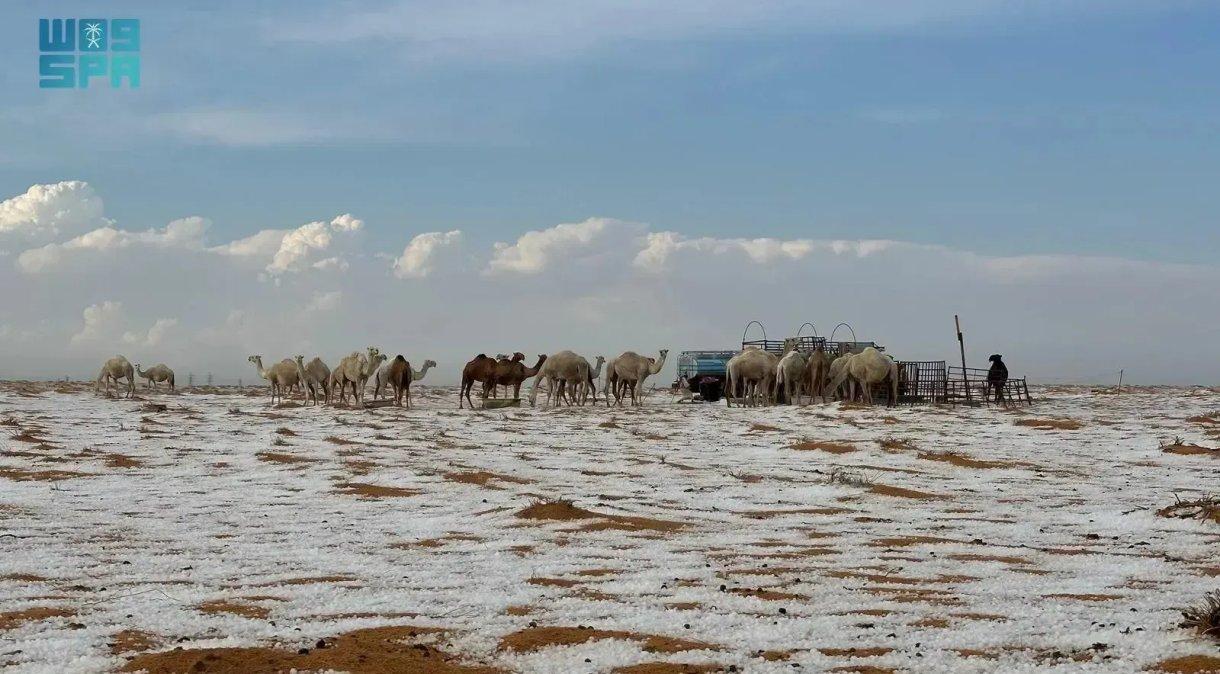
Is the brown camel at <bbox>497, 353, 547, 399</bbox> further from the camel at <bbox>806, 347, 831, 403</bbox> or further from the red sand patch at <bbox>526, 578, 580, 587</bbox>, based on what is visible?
the red sand patch at <bbox>526, 578, 580, 587</bbox>

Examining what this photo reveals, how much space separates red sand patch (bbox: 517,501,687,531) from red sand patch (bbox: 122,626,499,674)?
16.2 feet

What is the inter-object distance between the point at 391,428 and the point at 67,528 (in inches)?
594

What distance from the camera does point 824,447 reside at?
64.8 feet

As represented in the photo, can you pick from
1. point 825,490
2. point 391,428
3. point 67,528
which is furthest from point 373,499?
point 391,428

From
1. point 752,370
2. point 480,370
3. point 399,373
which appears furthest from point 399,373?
point 752,370

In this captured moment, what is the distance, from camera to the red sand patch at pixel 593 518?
1084cm

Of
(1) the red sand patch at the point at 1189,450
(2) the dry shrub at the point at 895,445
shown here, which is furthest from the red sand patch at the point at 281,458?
(1) the red sand patch at the point at 1189,450

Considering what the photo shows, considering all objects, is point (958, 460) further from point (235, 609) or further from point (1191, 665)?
point (235, 609)

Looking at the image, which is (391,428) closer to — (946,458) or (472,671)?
(946,458)

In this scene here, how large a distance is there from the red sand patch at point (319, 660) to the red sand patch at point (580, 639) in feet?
1.38

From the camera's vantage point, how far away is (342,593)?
7.64 meters

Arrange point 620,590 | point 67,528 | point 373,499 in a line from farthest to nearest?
point 373,499 < point 67,528 < point 620,590

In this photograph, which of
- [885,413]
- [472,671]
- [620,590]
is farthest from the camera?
[885,413]

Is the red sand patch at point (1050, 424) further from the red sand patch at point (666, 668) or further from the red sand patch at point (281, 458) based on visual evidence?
the red sand patch at point (666, 668)
